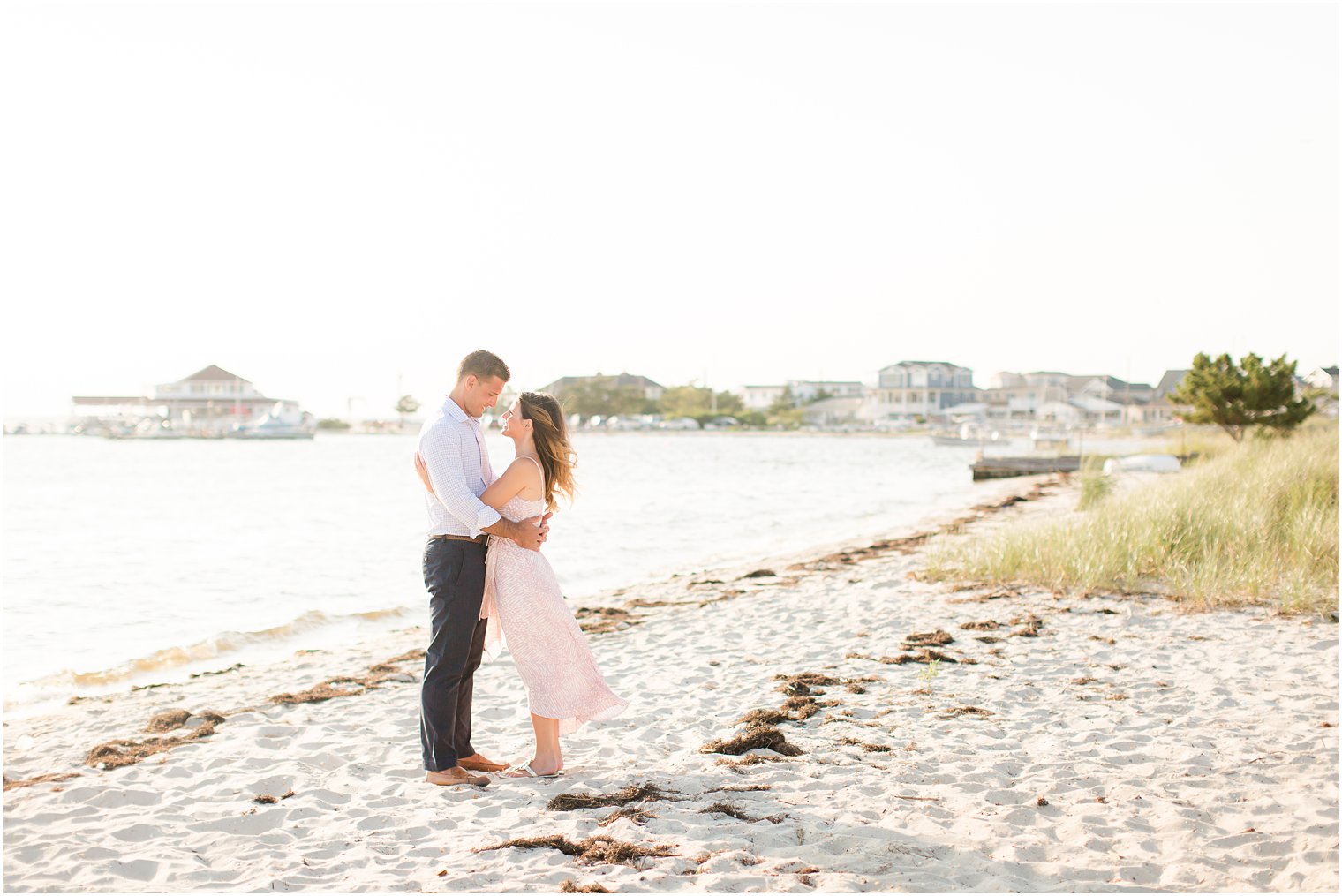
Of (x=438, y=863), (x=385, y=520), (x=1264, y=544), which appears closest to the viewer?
(x=438, y=863)

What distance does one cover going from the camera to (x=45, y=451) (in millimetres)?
78938

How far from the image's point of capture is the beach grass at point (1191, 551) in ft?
30.2

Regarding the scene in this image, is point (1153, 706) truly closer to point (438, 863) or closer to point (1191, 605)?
point (1191, 605)

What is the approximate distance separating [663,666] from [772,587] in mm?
4157

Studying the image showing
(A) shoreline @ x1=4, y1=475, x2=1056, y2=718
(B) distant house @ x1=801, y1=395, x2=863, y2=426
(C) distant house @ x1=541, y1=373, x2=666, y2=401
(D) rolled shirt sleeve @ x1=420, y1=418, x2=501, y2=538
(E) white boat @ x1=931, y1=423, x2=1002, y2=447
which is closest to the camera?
(D) rolled shirt sleeve @ x1=420, y1=418, x2=501, y2=538

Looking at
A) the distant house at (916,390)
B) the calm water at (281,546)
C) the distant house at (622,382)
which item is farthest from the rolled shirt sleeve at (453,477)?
the distant house at (622,382)

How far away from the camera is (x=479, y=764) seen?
17.0 ft

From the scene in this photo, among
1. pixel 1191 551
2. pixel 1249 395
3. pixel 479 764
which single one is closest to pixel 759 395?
pixel 1249 395

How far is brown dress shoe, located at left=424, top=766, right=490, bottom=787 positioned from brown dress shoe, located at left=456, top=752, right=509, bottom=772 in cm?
13

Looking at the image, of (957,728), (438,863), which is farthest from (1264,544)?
(438,863)

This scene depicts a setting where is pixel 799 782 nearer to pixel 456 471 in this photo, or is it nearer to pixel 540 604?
pixel 540 604

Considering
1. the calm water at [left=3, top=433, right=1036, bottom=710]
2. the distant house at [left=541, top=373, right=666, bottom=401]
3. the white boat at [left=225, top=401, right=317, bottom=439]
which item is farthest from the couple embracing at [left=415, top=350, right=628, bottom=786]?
the distant house at [left=541, top=373, right=666, bottom=401]

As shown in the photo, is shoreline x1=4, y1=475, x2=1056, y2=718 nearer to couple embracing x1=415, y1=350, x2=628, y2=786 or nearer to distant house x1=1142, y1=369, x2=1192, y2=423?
couple embracing x1=415, y1=350, x2=628, y2=786

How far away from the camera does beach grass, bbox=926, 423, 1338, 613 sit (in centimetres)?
922
